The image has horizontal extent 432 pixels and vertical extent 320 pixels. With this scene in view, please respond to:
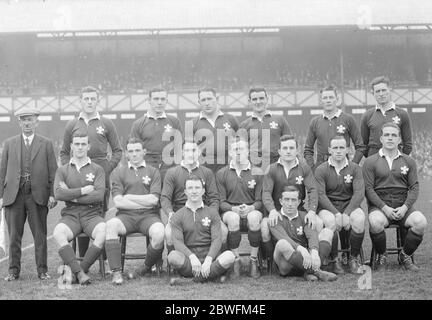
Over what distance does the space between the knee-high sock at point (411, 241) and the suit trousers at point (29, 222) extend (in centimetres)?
400

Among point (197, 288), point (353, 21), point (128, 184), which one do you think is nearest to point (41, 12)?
point (353, 21)

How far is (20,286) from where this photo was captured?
5777mm

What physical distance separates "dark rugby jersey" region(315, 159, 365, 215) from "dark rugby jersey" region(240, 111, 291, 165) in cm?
73

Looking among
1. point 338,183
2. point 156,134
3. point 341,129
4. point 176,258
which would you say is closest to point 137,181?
point 156,134

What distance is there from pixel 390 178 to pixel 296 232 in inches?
52.8

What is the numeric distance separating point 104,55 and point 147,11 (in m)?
3.28

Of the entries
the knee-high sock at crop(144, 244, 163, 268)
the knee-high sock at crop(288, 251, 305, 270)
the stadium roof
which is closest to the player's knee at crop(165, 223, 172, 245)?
the knee-high sock at crop(144, 244, 163, 268)

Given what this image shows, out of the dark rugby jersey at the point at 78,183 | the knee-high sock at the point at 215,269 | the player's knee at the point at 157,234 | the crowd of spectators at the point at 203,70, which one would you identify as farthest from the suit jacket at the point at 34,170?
the crowd of spectators at the point at 203,70

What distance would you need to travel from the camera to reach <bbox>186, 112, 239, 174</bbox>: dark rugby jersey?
7.00m

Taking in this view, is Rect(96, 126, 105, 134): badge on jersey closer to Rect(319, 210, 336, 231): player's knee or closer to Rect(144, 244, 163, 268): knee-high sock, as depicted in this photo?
Rect(144, 244, 163, 268): knee-high sock

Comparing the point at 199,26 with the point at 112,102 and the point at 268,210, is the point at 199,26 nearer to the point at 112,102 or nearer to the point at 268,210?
the point at 112,102

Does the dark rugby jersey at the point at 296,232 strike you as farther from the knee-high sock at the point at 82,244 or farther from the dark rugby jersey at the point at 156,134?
the knee-high sock at the point at 82,244

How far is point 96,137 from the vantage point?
694cm

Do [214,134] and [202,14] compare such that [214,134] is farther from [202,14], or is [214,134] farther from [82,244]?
[202,14]
